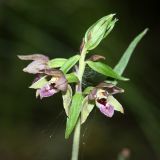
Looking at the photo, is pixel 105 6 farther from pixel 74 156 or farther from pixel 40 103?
pixel 74 156

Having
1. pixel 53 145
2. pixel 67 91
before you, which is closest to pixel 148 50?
pixel 53 145

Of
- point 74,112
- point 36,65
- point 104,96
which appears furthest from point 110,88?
point 36,65

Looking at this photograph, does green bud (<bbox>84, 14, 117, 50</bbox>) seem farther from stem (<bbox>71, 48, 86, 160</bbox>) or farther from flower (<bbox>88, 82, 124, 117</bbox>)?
flower (<bbox>88, 82, 124, 117</bbox>)

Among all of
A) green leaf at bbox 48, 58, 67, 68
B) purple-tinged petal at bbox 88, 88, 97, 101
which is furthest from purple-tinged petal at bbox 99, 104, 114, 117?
green leaf at bbox 48, 58, 67, 68

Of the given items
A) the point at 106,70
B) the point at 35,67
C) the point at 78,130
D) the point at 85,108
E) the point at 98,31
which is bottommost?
the point at 78,130

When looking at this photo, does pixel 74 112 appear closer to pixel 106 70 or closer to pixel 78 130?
pixel 78 130

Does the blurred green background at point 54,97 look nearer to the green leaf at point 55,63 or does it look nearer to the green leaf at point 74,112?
the green leaf at point 55,63
